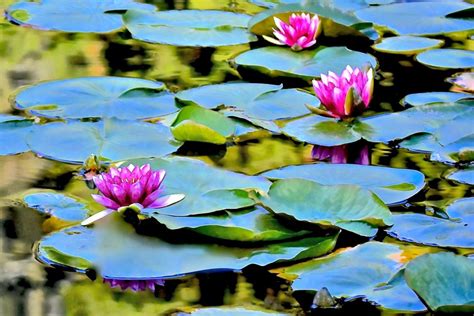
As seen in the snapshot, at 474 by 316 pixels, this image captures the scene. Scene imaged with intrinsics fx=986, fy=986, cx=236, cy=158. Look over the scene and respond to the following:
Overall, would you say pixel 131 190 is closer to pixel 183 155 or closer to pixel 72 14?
pixel 183 155

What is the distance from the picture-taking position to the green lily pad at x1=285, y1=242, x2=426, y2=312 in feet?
4.87

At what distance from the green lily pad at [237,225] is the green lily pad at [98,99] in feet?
2.04

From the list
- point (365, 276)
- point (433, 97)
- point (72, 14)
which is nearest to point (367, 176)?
point (365, 276)

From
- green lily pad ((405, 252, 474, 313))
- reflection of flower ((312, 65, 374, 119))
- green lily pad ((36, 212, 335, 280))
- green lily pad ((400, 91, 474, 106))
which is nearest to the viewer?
green lily pad ((405, 252, 474, 313))

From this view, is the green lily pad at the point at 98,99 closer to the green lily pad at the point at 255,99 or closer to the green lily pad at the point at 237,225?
the green lily pad at the point at 255,99

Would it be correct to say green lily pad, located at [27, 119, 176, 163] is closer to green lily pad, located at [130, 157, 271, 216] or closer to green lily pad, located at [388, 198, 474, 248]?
green lily pad, located at [130, 157, 271, 216]

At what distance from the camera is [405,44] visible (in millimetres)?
2945

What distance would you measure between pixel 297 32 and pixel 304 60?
12cm

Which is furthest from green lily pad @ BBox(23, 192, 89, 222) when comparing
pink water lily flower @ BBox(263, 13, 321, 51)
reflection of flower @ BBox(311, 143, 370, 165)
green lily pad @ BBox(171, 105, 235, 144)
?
pink water lily flower @ BBox(263, 13, 321, 51)

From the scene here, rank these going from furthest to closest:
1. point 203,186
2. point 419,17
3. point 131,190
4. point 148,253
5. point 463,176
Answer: point 419,17, point 463,176, point 203,186, point 131,190, point 148,253

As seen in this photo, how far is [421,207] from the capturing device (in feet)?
6.01

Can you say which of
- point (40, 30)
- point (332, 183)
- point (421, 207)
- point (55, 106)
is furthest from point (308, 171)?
point (40, 30)

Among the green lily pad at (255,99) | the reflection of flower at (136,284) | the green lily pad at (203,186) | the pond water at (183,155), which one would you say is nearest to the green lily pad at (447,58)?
the pond water at (183,155)

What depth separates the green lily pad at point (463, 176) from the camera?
6.45ft
